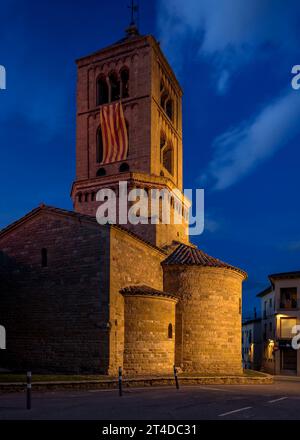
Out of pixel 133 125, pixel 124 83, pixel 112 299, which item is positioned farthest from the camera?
pixel 124 83

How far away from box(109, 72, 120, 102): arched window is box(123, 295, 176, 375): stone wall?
60.0 feet

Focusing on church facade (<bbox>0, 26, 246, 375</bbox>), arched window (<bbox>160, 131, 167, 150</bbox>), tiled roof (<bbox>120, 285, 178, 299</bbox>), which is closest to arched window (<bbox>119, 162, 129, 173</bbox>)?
church facade (<bbox>0, 26, 246, 375</bbox>)

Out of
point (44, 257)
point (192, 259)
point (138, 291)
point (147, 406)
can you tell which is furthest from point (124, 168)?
point (147, 406)

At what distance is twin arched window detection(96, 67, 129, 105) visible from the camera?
1320 inches

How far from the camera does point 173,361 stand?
71.3 feet

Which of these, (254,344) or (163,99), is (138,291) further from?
(254,344)

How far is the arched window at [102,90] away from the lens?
34.2 meters

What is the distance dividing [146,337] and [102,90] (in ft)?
68.9

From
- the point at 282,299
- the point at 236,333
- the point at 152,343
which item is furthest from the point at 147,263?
the point at 282,299

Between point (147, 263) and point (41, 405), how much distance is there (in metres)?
12.5

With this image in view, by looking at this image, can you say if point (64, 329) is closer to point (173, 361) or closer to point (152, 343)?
point (152, 343)

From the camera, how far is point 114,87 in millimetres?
34281
